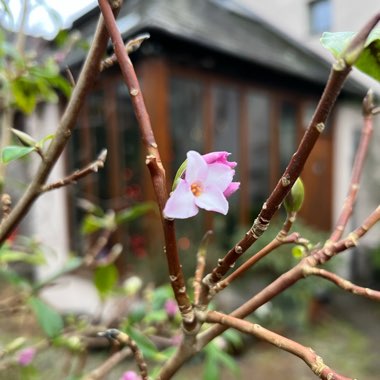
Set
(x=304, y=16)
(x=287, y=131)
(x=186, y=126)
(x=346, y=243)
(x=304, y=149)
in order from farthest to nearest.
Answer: (x=304, y=16) → (x=287, y=131) → (x=186, y=126) → (x=346, y=243) → (x=304, y=149)

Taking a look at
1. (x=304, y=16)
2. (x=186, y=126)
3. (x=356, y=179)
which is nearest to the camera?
(x=356, y=179)

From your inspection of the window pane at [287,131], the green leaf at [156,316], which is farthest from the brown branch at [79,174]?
the window pane at [287,131]

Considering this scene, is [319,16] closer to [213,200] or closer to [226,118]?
[226,118]

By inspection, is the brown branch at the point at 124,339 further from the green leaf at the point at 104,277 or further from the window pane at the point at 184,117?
the window pane at the point at 184,117

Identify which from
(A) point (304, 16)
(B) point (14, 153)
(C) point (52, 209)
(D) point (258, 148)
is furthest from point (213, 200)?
(A) point (304, 16)

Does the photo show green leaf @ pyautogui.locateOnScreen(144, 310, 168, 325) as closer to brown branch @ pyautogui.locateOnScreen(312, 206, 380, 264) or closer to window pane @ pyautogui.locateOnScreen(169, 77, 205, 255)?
brown branch @ pyautogui.locateOnScreen(312, 206, 380, 264)

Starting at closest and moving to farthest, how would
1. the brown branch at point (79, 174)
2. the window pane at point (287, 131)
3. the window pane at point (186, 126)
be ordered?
1. the brown branch at point (79, 174)
2. the window pane at point (186, 126)
3. the window pane at point (287, 131)

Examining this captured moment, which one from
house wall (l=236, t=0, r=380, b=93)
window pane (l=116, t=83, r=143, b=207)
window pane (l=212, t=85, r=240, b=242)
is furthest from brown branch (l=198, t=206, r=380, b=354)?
house wall (l=236, t=0, r=380, b=93)
